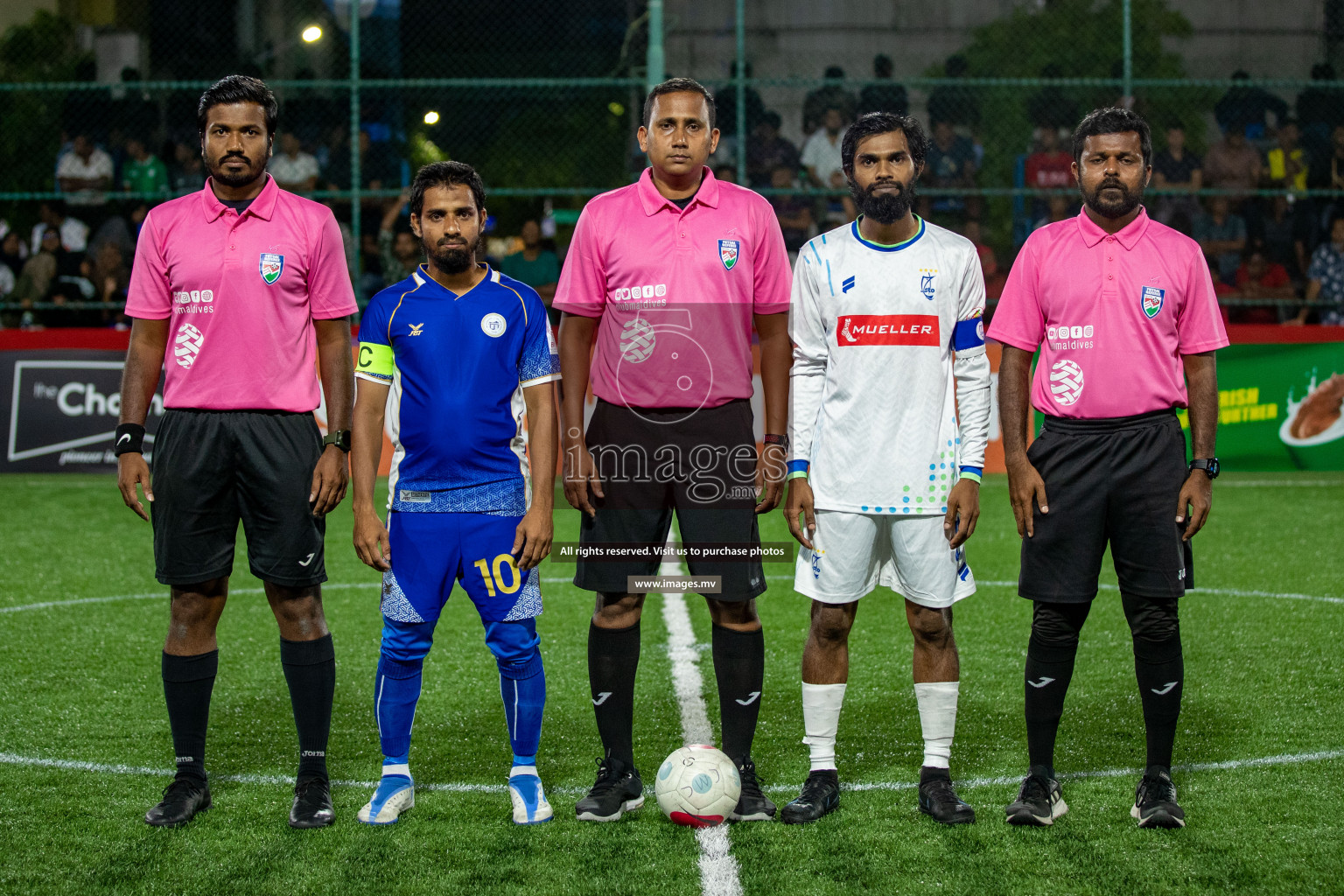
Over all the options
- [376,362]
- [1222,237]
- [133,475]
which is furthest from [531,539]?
[1222,237]

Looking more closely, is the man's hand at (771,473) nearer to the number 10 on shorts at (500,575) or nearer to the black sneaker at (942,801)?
the number 10 on shorts at (500,575)

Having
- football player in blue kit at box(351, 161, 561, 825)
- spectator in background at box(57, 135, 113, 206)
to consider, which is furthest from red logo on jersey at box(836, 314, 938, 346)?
spectator in background at box(57, 135, 113, 206)

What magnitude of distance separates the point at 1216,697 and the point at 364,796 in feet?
11.0

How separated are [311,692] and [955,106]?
37.7 ft

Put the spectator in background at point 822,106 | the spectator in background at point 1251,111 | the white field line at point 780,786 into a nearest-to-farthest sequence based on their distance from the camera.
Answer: the white field line at point 780,786 → the spectator in background at point 822,106 → the spectator in background at point 1251,111

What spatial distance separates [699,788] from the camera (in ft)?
13.0

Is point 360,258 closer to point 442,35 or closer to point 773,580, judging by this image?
point 442,35

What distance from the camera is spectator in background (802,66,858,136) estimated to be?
535 inches

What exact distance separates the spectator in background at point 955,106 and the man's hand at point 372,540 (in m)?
11.1

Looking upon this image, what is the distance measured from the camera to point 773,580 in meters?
8.11

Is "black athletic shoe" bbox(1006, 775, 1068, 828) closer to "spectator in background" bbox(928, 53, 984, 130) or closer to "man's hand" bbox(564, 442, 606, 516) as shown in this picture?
"man's hand" bbox(564, 442, 606, 516)

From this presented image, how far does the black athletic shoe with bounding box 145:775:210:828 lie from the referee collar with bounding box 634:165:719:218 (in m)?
1.82

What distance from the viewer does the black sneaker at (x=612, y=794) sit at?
13.3 feet

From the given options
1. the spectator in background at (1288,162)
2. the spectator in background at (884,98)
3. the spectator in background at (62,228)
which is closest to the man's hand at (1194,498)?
the spectator in background at (884,98)
